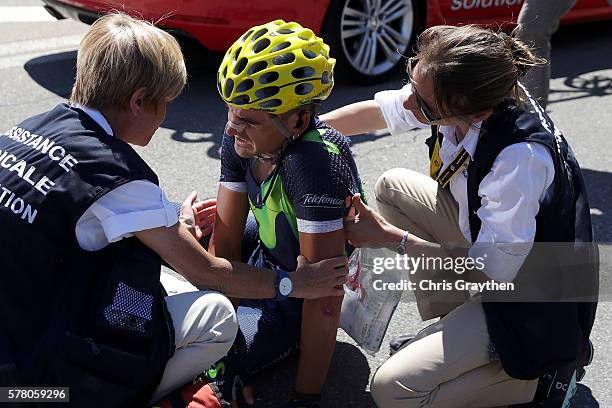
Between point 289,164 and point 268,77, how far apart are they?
273mm

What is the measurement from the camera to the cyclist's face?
2.61 meters

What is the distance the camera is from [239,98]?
2.58m

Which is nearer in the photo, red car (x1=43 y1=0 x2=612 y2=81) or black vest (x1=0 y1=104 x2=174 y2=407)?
black vest (x1=0 y1=104 x2=174 y2=407)

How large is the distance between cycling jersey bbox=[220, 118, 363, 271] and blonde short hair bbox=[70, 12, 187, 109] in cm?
47

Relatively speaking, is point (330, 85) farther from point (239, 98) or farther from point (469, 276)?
point (469, 276)

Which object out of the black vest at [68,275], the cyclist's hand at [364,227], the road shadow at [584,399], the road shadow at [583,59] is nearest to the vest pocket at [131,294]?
the black vest at [68,275]

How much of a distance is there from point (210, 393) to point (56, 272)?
1.98 feet

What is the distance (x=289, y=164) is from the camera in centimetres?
262

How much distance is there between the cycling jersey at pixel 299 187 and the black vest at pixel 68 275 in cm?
51

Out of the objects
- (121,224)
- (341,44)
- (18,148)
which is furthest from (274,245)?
(341,44)

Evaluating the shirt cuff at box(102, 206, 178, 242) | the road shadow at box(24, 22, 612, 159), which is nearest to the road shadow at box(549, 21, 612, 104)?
the road shadow at box(24, 22, 612, 159)

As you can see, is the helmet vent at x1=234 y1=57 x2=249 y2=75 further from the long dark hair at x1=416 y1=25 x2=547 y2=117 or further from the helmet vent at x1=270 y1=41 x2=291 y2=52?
A: the long dark hair at x1=416 y1=25 x2=547 y2=117

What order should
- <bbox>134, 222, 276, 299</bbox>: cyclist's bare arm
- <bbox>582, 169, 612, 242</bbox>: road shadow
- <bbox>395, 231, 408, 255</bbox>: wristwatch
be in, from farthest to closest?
<bbox>582, 169, 612, 242</bbox>: road shadow < <bbox>395, 231, 408, 255</bbox>: wristwatch < <bbox>134, 222, 276, 299</bbox>: cyclist's bare arm

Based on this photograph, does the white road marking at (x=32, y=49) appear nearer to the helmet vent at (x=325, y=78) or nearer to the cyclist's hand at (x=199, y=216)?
the cyclist's hand at (x=199, y=216)
